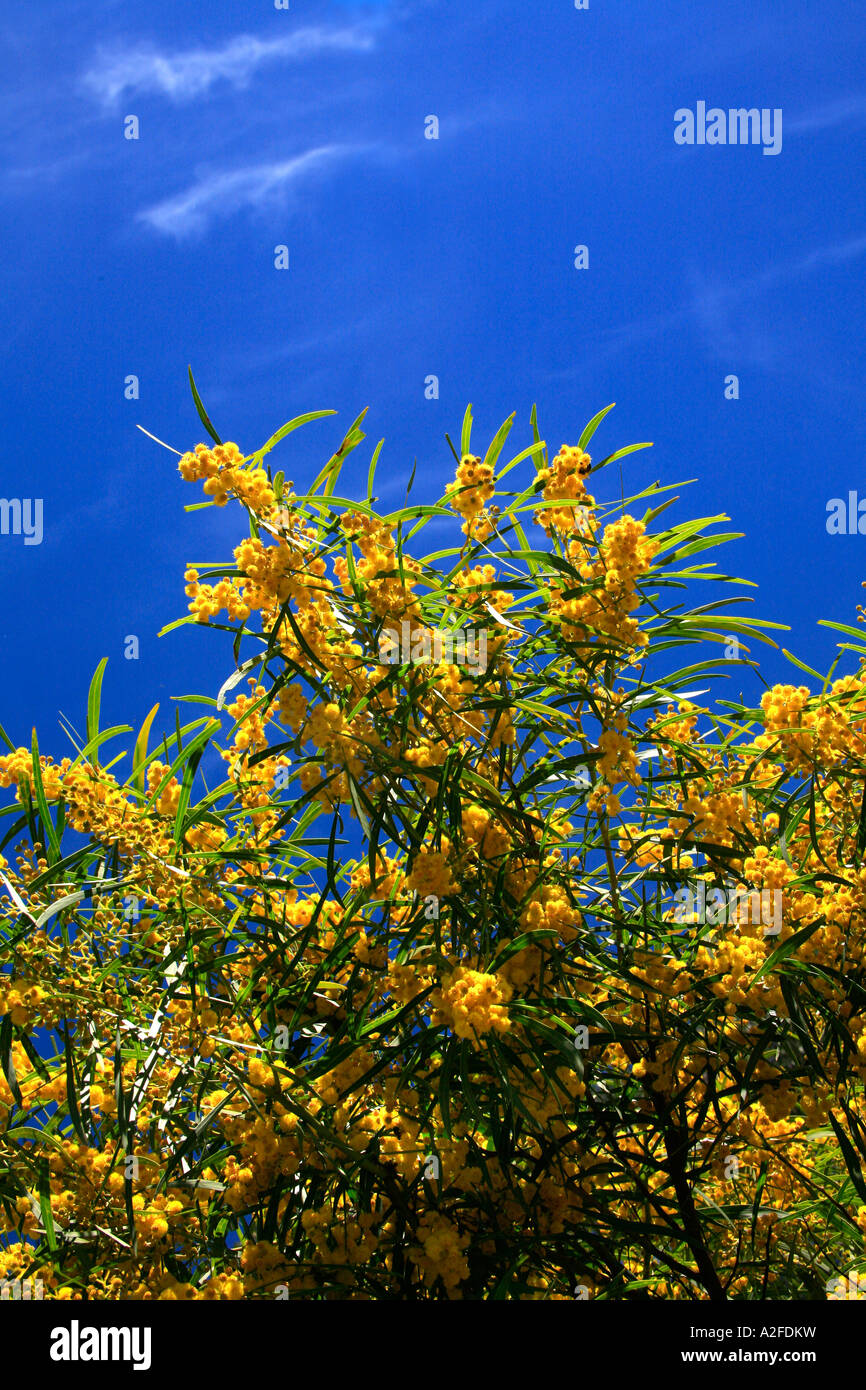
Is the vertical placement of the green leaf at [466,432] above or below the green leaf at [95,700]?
above

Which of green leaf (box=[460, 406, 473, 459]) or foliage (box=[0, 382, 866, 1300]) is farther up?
green leaf (box=[460, 406, 473, 459])

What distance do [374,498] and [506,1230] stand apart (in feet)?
4.22

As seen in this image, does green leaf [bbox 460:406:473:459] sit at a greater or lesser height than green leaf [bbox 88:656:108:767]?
greater

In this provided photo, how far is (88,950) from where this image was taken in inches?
75.6

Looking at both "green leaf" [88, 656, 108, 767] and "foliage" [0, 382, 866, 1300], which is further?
"green leaf" [88, 656, 108, 767]

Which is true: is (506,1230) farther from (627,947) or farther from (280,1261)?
(627,947)

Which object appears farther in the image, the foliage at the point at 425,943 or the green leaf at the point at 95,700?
the green leaf at the point at 95,700

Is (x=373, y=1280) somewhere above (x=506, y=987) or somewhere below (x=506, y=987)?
below

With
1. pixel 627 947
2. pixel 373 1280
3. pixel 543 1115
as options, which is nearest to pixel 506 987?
pixel 543 1115

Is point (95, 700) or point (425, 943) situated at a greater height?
point (95, 700)

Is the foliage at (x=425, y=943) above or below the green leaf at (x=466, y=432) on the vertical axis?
below
